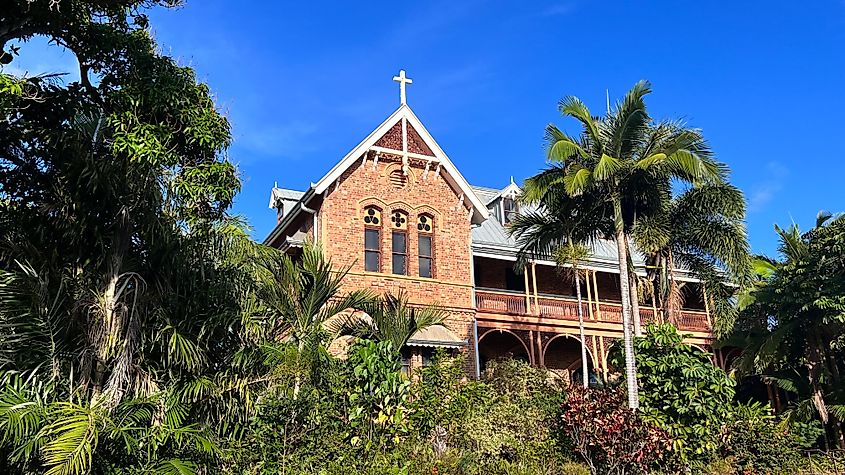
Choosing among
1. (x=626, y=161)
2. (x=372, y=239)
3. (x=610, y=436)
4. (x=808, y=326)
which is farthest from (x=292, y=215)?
(x=808, y=326)

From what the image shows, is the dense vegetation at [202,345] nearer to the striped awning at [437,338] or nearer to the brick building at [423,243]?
the striped awning at [437,338]

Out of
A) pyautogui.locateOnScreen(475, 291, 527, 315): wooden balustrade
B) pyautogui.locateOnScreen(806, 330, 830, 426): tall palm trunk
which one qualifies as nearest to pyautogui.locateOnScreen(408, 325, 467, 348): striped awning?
pyautogui.locateOnScreen(475, 291, 527, 315): wooden balustrade

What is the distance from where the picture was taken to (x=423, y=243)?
69.8ft

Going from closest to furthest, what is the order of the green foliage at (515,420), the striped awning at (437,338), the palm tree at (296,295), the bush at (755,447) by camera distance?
the green foliage at (515,420), the palm tree at (296,295), the bush at (755,447), the striped awning at (437,338)

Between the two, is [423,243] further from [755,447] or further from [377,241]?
[755,447]

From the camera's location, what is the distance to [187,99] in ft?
33.6

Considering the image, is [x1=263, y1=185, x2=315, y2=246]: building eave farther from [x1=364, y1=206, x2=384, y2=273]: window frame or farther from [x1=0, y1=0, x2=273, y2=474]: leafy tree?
[x1=0, y1=0, x2=273, y2=474]: leafy tree

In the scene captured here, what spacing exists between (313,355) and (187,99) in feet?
14.3

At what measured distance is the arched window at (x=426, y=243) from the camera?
69.2 ft

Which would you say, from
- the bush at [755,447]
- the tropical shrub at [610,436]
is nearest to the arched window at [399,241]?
the tropical shrub at [610,436]

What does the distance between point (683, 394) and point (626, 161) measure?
5100 mm

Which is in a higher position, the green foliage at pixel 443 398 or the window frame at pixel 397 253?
the window frame at pixel 397 253

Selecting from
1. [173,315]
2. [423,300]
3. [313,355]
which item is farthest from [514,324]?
[173,315]

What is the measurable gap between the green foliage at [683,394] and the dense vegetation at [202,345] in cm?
4
